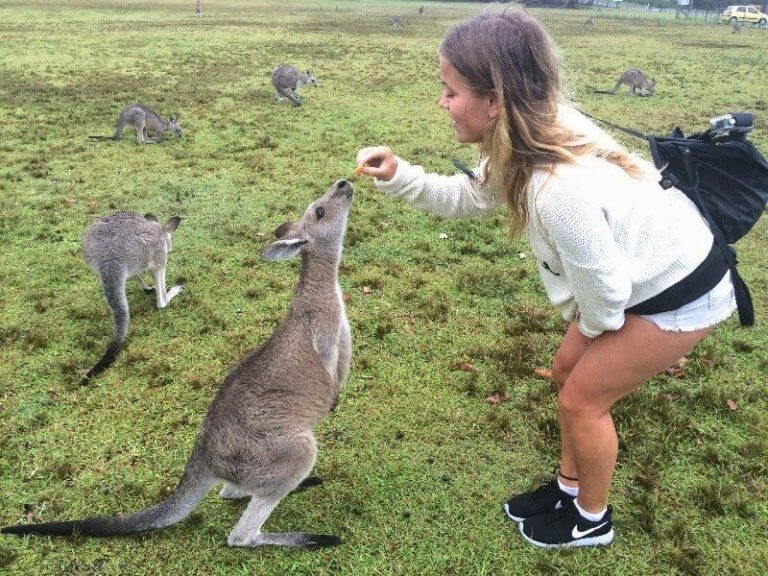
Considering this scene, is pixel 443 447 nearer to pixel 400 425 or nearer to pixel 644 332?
pixel 400 425

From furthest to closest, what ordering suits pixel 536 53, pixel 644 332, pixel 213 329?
pixel 213 329 < pixel 644 332 < pixel 536 53

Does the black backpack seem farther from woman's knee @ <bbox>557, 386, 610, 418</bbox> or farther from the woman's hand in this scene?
the woman's hand

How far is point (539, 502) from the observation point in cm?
239

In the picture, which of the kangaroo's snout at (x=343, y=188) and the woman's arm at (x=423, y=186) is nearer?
the woman's arm at (x=423, y=186)

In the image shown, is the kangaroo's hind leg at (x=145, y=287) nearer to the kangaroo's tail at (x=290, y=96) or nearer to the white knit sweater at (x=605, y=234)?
the white knit sweater at (x=605, y=234)

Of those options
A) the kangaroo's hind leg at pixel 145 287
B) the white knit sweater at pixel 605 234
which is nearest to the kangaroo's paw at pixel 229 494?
the white knit sweater at pixel 605 234

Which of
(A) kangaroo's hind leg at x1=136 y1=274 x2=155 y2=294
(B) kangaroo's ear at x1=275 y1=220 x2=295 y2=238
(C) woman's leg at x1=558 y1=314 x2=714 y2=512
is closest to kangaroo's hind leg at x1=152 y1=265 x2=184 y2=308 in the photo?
(A) kangaroo's hind leg at x1=136 y1=274 x2=155 y2=294

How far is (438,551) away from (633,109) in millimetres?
10062

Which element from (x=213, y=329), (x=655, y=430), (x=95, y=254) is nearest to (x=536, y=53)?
(x=655, y=430)

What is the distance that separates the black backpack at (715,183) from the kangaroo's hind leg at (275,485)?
127cm

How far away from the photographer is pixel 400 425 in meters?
2.94

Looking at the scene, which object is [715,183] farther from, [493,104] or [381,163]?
[381,163]

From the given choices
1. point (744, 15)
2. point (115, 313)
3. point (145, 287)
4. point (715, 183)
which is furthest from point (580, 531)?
point (744, 15)

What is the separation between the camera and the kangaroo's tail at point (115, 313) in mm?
3201
